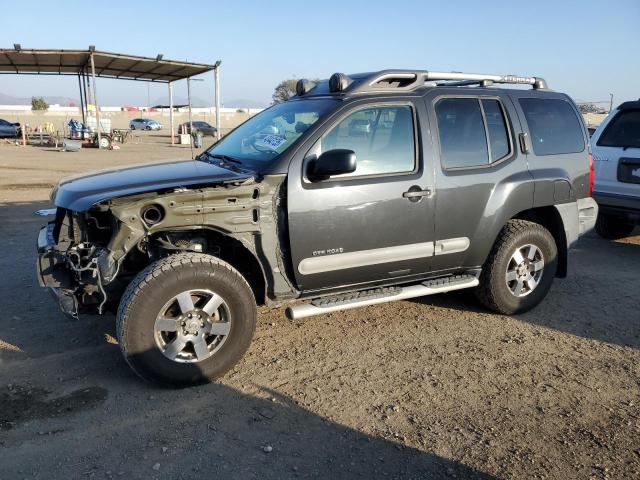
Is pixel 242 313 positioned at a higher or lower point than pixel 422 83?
lower

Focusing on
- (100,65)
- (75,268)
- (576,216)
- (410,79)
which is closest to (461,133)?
(410,79)

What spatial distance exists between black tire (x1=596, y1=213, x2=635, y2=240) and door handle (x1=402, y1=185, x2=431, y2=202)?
5.13m

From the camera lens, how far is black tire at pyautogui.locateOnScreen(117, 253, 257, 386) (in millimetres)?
3449

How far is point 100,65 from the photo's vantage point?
2572cm

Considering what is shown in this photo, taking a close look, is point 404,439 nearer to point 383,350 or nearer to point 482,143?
point 383,350

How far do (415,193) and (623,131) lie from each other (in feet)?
15.6

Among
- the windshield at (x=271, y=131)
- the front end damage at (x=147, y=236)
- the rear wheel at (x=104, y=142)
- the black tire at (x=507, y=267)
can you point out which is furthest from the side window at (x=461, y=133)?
the rear wheel at (x=104, y=142)

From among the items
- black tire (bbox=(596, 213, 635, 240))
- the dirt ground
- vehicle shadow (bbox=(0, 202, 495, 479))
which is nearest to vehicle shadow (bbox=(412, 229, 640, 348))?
the dirt ground

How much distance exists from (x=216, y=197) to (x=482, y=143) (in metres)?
2.43

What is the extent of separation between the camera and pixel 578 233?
5289 millimetres

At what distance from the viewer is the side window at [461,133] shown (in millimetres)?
4477

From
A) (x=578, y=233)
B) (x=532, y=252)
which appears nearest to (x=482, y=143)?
(x=532, y=252)

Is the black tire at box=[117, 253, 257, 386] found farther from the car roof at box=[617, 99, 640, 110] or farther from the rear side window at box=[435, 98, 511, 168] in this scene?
the car roof at box=[617, 99, 640, 110]

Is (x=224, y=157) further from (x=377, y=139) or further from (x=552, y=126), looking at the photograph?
(x=552, y=126)
